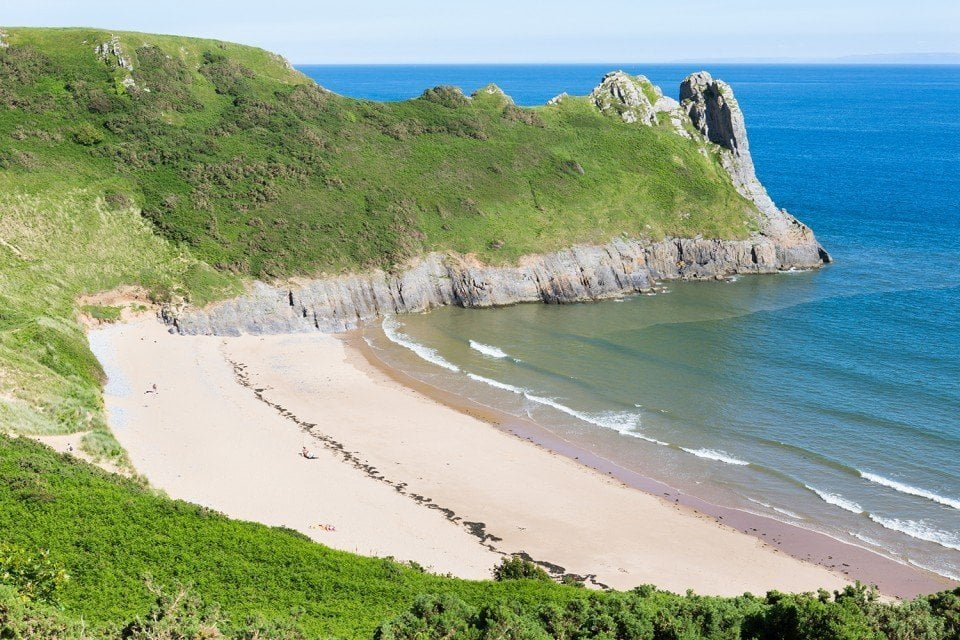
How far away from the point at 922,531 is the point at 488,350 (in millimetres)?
33855

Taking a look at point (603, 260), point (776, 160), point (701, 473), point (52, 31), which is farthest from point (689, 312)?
point (776, 160)

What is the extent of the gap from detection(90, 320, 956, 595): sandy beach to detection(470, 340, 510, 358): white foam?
29.6ft

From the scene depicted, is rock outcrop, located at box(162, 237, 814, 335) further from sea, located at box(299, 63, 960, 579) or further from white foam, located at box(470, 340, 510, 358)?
white foam, located at box(470, 340, 510, 358)

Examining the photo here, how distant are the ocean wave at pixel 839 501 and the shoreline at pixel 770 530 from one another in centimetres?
297

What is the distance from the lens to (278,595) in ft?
89.9

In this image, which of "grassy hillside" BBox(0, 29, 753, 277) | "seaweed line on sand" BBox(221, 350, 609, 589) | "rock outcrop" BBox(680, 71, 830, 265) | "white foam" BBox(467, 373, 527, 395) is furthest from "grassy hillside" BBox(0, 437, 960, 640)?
"rock outcrop" BBox(680, 71, 830, 265)

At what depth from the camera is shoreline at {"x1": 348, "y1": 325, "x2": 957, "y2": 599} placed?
36.4 metres

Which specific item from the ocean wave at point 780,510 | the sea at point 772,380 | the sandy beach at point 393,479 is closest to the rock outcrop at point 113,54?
the sandy beach at point 393,479

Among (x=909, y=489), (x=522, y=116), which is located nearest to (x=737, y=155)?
(x=522, y=116)

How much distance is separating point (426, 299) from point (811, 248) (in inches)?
1735

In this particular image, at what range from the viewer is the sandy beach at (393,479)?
121ft

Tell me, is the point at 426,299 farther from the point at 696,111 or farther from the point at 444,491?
the point at 696,111

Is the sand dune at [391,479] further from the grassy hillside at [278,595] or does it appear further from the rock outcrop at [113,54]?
the rock outcrop at [113,54]

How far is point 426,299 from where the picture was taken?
7400 centimetres
